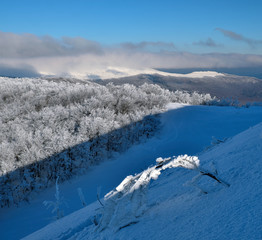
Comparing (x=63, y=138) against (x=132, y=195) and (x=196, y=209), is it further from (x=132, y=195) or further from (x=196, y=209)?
(x=196, y=209)

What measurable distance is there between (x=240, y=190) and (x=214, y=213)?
34 centimetres

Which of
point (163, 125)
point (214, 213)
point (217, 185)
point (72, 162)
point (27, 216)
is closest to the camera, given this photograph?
point (214, 213)

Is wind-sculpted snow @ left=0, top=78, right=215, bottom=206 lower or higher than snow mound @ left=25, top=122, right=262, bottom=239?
lower

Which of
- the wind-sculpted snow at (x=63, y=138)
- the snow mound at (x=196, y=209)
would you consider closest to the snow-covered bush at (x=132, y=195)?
the snow mound at (x=196, y=209)

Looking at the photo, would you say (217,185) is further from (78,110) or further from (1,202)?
(78,110)

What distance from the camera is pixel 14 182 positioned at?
14.8 m

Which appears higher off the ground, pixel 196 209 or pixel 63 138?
pixel 196 209

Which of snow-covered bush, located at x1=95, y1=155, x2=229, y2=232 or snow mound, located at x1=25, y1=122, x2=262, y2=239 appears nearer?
snow mound, located at x1=25, y1=122, x2=262, y2=239

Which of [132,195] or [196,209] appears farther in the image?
[132,195]

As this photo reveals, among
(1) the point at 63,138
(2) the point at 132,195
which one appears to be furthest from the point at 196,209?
(1) the point at 63,138

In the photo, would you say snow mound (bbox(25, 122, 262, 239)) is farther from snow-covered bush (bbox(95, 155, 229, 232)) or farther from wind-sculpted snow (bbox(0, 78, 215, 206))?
wind-sculpted snow (bbox(0, 78, 215, 206))

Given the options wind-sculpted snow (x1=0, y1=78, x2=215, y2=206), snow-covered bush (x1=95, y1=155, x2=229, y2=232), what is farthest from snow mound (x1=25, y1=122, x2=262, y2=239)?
wind-sculpted snow (x1=0, y1=78, x2=215, y2=206)

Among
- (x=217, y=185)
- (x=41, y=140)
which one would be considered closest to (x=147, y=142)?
(x=41, y=140)

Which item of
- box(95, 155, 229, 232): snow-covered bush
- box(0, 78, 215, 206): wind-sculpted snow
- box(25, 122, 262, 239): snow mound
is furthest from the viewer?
box(0, 78, 215, 206): wind-sculpted snow
